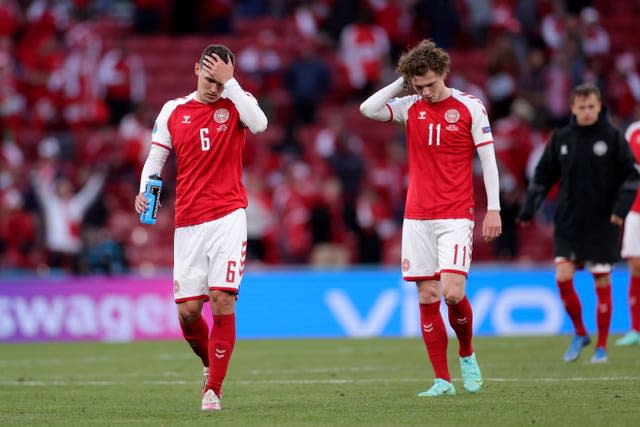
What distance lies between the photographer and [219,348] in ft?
31.2

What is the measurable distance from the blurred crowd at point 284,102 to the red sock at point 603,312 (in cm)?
764

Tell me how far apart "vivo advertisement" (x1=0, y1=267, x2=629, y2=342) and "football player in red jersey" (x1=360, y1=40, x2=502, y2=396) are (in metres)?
8.73

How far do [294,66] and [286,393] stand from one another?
14.1 metres

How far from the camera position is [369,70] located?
81.7ft

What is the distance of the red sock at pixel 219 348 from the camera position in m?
9.50

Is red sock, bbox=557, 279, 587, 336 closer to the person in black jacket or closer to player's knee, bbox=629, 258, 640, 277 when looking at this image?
the person in black jacket

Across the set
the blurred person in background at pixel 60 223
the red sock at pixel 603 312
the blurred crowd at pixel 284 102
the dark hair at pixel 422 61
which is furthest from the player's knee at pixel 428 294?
the blurred person in background at pixel 60 223

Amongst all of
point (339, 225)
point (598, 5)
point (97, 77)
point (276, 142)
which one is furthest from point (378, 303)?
point (598, 5)

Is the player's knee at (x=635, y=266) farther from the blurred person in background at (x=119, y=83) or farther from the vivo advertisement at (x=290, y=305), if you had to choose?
the blurred person in background at (x=119, y=83)

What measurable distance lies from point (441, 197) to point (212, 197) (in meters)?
1.83

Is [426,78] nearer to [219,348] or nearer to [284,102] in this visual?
[219,348]

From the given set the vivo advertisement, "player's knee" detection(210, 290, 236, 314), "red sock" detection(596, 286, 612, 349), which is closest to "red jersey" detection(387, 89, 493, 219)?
"player's knee" detection(210, 290, 236, 314)

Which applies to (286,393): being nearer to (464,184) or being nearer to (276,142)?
(464,184)

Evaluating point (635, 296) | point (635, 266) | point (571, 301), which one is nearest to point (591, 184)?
point (571, 301)
